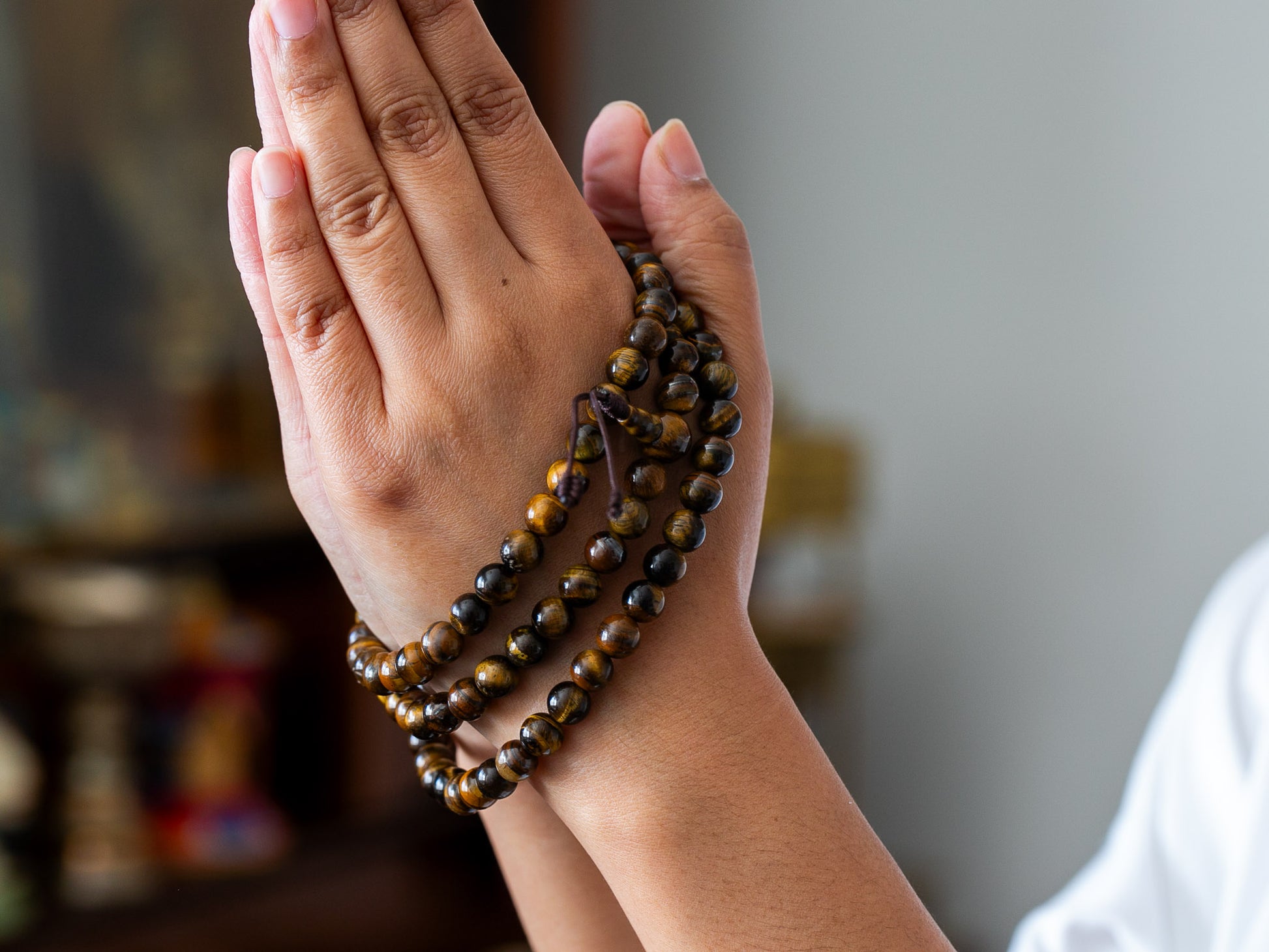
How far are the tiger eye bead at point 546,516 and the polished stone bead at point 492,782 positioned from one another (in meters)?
0.11

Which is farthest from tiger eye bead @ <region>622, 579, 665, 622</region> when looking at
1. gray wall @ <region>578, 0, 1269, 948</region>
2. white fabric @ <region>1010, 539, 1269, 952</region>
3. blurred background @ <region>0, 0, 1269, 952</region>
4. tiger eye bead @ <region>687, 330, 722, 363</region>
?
gray wall @ <region>578, 0, 1269, 948</region>

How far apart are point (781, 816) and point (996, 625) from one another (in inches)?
85.6

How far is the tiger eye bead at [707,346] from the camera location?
0.50 m

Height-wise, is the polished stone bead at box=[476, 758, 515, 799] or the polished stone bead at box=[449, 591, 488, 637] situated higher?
the polished stone bead at box=[449, 591, 488, 637]

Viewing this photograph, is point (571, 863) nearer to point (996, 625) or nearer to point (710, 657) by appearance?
point (710, 657)

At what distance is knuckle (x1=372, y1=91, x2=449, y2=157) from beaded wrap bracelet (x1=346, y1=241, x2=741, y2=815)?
0.36ft

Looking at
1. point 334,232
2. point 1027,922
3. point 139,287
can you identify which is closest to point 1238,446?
point 1027,922

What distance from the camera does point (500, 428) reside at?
464 millimetres

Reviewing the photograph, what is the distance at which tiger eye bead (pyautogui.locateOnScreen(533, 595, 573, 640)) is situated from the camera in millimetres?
462

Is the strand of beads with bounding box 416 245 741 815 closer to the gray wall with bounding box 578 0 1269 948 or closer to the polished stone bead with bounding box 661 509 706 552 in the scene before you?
the polished stone bead with bounding box 661 509 706 552

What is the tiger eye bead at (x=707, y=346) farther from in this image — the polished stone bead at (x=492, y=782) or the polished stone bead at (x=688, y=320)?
the polished stone bead at (x=492, y=782)

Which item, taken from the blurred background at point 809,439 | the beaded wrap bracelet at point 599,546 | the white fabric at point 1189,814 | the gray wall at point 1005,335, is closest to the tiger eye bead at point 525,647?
the beaded wrap bracelet at point 599,546

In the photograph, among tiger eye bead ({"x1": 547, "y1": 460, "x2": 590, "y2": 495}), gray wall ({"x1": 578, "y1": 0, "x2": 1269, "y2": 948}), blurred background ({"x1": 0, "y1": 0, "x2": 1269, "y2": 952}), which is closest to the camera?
tiger eye bead ({"x1": 547, "y1": 460, "x2": 590, "y2": 495})

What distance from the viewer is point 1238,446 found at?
→ 218 cm
